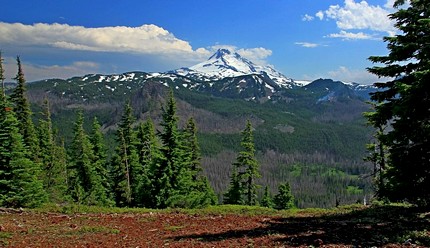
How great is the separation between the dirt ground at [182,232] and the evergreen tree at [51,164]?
19.5 metres

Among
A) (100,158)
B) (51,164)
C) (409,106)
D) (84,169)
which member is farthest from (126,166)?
(409,106)

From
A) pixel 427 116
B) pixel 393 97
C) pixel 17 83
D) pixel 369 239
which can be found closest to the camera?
pixel 369 239

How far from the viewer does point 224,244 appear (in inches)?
596

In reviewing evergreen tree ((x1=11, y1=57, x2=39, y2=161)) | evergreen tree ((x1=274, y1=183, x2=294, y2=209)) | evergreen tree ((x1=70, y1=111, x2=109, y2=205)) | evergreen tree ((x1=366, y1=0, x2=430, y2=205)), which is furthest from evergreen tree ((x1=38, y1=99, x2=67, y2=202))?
evergreen tree ((x1=274, y1=183, x2=294, y2=209))

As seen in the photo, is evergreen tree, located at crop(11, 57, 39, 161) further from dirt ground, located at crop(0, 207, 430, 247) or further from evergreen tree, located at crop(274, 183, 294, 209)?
evergreen tree, located at crop(274, 183, 294, 209)

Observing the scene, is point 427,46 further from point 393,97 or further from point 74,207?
point 74,207

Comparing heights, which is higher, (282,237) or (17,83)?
→ (17,83)

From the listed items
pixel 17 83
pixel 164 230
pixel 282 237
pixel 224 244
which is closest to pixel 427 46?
pixel 282 237

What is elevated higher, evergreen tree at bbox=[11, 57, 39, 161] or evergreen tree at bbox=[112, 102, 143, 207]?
evergreen tree at bbox=[11, 57, 39, 161]

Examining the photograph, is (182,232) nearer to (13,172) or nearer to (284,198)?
(13,172)

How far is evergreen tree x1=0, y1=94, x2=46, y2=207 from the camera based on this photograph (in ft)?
94.5

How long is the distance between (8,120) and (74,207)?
950 centimetres

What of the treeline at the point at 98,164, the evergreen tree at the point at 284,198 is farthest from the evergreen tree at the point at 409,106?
the evergreen tree at the point at 284,198

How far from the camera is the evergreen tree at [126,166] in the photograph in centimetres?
4628
